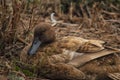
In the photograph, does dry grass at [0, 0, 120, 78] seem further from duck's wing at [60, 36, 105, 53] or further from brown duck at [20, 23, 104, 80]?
duck's wing at [60, 36, 105, 53]

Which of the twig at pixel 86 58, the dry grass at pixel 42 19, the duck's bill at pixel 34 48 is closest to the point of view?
the twig at pixel 86 58

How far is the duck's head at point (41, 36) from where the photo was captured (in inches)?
263

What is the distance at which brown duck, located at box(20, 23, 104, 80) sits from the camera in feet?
21.0

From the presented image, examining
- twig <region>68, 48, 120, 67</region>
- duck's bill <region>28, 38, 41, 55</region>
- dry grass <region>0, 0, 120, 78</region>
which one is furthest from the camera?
dry grass <region>0, 0, 120, 78</region>

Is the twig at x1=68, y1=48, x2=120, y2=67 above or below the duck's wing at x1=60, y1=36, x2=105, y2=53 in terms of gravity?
below

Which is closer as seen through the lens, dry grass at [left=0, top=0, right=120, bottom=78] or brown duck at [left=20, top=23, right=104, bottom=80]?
brown duck at [left=20, top=23, right=104, bottom=80]

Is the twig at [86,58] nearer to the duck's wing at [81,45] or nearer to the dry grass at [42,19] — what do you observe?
the duck's wing at [81,45]

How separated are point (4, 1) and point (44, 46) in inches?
31.8

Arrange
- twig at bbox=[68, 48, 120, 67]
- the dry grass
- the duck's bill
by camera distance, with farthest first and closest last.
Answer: the dry grass → the duck's bill → twig at bbox=[68, 48, 120, 67]

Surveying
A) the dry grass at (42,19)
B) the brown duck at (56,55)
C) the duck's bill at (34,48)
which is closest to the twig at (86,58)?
the brown duck at (56,55)

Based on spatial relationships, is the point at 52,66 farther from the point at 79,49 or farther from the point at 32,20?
the point at 32,20

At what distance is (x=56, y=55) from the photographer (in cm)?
648

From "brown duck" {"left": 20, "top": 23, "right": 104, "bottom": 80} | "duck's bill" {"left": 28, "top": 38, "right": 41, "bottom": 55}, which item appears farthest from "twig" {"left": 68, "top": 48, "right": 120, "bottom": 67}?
"duck's bill" {"left": 28, "top": 38, "right": 41, "bottom": 55}

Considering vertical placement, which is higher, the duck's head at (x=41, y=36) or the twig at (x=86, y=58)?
the duck's head at (x=41, y=36)
